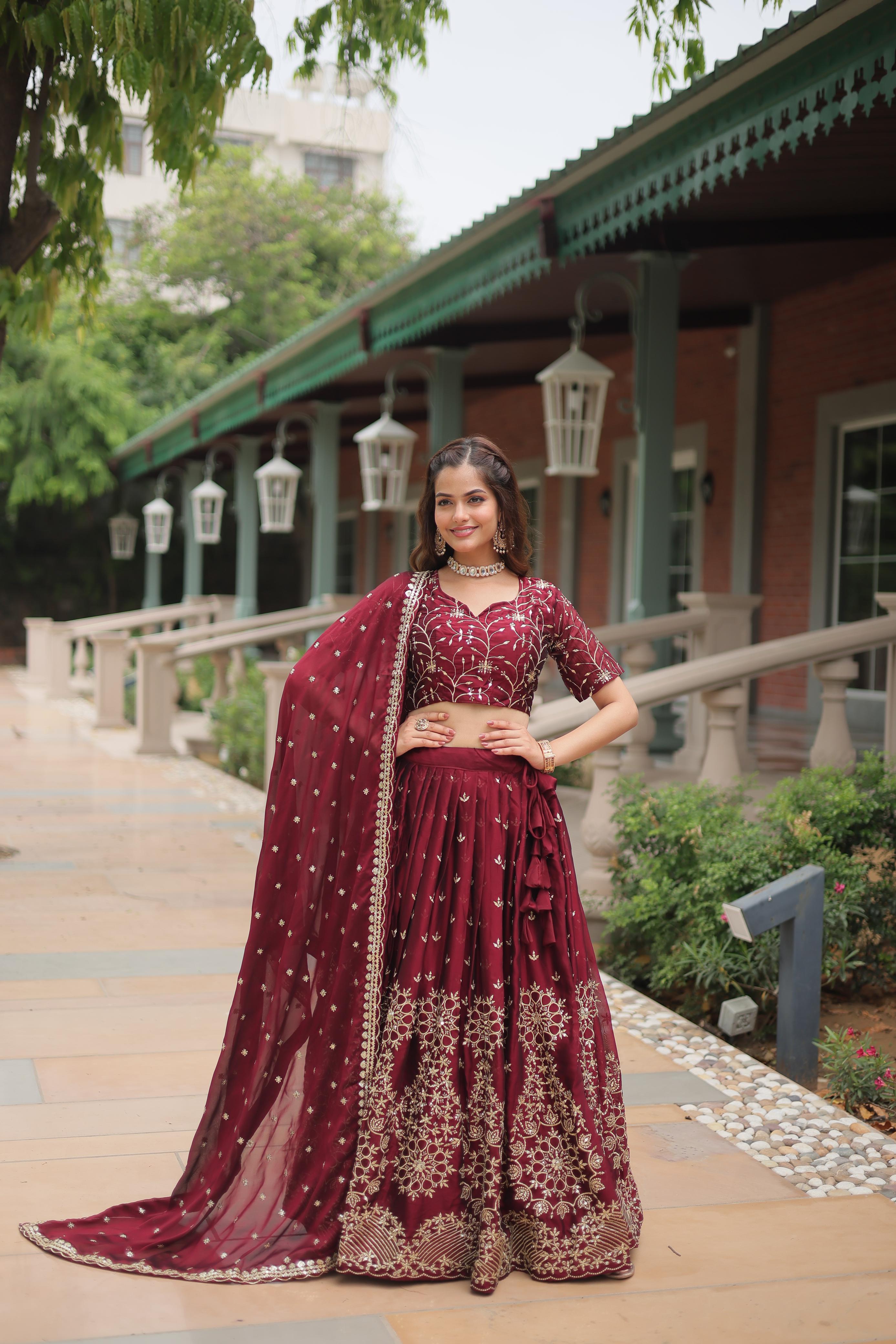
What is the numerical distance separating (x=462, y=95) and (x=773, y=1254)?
626cm

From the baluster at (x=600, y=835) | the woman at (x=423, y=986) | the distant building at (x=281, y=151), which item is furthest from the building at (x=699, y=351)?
the distant building at (x=281, y=151)

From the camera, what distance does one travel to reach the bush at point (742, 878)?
4.34m

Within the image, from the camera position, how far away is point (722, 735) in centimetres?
560

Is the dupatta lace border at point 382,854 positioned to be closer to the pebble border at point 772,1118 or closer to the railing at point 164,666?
the pebble border at point 772,1118

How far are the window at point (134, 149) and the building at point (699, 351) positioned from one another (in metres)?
23.0

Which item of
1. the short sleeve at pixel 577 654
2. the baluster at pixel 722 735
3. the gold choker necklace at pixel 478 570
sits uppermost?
the gold choker necklace at pixel 478 570

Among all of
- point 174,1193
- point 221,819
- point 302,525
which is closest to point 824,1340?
point 174,1193

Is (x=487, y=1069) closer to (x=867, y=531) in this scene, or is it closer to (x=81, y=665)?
(x=867, y=531)

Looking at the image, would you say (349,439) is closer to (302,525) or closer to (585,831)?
(302,525)

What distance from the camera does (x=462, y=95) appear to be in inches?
285

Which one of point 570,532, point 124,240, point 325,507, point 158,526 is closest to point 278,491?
point 325,507

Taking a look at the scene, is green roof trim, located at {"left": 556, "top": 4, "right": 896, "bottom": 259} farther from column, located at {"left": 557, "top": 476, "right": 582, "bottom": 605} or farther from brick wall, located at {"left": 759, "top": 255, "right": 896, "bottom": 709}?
column, located at {"left": 557, "top": 476, "right": 582, "bottom": 605}

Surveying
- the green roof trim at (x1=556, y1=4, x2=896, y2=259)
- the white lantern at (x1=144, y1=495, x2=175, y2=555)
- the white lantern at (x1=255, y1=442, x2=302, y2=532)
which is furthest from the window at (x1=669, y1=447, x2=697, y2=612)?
the white lantern at (x1=144, y1=495, x2=175, y2=555)

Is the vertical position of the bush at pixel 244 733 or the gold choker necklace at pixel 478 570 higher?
the gold choker necklace at pixel 478 570
